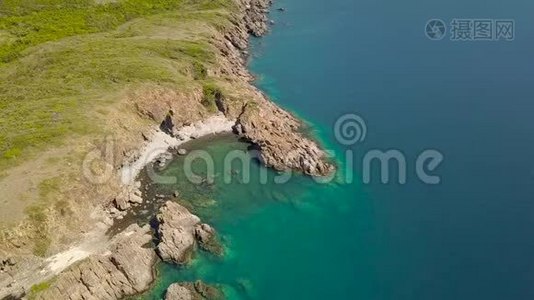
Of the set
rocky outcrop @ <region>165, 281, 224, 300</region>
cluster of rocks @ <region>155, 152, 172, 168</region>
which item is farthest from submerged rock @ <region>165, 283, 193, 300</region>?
cluster of rocks @ <region>155, 152, 172, 168</region>

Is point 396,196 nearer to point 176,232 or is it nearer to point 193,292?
point 176,232

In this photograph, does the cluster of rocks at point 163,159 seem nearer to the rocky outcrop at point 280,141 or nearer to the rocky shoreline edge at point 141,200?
the rocky shoreline edge at point 141,200

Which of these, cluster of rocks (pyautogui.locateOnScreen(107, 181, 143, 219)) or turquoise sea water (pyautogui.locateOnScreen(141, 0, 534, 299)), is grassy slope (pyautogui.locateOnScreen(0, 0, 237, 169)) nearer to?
cluster of rocks (pyautogui.locateOnScreen(107, 181, 143, 219))

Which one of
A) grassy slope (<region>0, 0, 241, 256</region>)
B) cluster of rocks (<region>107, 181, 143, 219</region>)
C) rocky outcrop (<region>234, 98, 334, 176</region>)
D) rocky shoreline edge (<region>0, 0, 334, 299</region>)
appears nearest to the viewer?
rocky shoreline edge (<region>0, 0, 334, 299</region>)

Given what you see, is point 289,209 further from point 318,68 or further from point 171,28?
point 171,28

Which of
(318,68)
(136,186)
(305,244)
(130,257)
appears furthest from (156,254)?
(318,68)

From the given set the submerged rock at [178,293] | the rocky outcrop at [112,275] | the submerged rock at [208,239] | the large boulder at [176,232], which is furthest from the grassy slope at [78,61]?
the submerged rock at [208,239]
